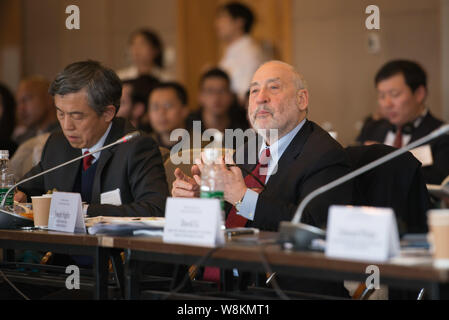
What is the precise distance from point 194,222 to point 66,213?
561 mm

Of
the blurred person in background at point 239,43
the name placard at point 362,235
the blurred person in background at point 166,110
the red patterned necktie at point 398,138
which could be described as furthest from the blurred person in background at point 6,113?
the name placard at point 362,235

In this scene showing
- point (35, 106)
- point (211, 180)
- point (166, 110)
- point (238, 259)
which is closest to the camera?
point (238, 259)

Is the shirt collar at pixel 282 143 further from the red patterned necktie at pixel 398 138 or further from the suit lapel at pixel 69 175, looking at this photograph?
the red patterned necktie at pixel 398 138

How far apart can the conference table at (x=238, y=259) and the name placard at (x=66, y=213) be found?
0.05 m

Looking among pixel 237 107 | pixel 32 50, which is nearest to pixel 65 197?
pixel 237 107

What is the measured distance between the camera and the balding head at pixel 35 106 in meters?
5.02

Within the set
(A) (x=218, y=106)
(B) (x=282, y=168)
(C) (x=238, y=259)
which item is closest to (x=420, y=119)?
(A) (x=218, y=106)

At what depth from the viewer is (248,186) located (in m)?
2.58

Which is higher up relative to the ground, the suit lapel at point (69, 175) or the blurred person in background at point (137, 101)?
the blurred person in background at point (137, 101)

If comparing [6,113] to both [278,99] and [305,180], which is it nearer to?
[278,99]

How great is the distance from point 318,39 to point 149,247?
422 cm

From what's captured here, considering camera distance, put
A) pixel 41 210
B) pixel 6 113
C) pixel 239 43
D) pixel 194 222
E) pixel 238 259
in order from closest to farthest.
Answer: pixel 238 259
pixel 194 222
pixel 41 210
pixel 6 113
pixel 239 43

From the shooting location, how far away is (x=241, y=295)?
193 centimetres

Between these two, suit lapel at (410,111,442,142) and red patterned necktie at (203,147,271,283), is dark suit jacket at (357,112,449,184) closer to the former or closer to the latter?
suit lapel at (410,111,442,142)
